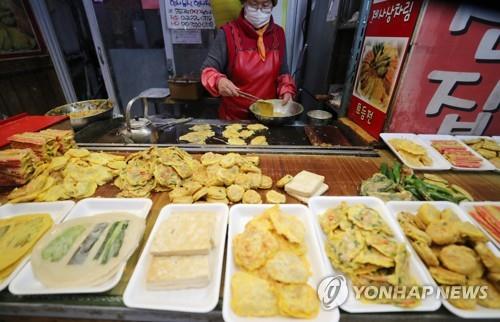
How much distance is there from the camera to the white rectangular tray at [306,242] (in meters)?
1.00

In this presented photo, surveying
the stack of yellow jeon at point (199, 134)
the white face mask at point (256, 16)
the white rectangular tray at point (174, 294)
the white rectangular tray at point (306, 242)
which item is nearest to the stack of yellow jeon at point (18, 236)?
the white rectangular tray at point (174, 294)

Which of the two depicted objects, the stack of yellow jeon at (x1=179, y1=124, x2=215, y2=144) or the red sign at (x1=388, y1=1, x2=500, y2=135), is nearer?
the red sign at (x1=388, y1=1, x2=500, y2=135)

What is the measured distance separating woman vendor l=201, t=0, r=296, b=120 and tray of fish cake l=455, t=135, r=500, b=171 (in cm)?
220

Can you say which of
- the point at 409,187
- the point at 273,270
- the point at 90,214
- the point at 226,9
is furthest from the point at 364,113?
the point at 226,9

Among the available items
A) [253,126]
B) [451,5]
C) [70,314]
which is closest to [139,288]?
[70,314]

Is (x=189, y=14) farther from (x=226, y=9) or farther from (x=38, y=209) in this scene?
(x=38, y=209)

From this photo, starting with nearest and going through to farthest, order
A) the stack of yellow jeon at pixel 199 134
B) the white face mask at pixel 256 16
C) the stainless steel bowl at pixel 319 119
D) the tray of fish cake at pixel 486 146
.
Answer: the tray of fish cake at pixel 486 146
the stack of yellow jeon at pixel 199 134
the stainless steel bowl at pixel 319 119
the white face mask at pixel 256 16

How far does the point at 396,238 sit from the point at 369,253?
0.71 feet

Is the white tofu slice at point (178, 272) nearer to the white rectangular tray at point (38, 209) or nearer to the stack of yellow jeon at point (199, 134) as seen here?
the white rectangular tray at point (38, 209)

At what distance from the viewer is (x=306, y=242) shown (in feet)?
4.41

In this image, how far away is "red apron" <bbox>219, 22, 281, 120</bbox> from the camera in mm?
3691

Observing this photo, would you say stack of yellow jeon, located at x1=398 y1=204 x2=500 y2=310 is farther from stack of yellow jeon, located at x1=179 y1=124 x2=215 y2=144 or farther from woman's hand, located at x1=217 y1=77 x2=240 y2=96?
woman's hand, located at x1=217 y1=77 x2=240 y2=96

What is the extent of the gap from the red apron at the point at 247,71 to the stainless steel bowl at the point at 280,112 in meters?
0.55

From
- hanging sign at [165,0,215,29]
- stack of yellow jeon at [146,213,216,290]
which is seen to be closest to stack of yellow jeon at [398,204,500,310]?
stack of yellow jeon at [146,213,216,290]
